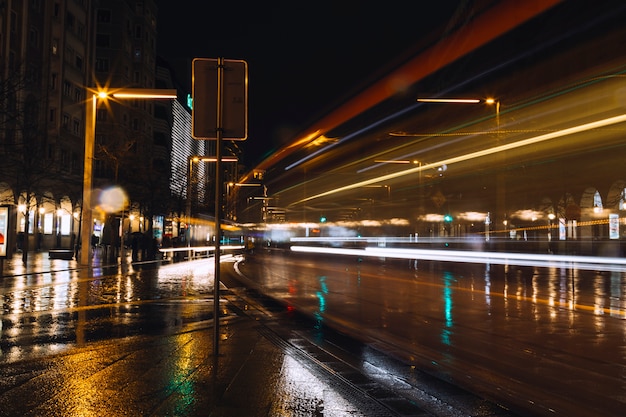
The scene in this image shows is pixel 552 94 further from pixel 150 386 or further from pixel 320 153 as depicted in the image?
pixel 150 386

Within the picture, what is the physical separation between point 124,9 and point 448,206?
204 ft

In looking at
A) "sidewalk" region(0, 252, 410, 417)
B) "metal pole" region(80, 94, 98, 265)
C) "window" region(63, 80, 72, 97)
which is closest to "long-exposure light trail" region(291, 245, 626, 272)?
"sidewalk" region(0, 252, 410, 417)

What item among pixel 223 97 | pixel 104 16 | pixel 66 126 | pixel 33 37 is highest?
pixel 104 16

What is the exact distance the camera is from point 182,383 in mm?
6758

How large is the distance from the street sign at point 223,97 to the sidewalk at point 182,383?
2960 mm

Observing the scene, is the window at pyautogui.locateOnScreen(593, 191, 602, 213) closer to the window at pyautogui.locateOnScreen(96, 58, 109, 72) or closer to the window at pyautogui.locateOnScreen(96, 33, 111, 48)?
the window at pyautogui.locateOnScreen(96, 58, 109, 72)

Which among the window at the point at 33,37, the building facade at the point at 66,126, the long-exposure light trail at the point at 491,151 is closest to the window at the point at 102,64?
the building facade at the point at 66,126

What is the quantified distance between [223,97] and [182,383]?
3.57m

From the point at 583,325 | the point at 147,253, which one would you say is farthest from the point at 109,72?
the point at 583,325

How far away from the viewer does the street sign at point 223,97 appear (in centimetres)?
791

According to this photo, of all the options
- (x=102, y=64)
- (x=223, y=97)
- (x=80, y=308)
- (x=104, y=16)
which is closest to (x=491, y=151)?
(x=80, y=308)

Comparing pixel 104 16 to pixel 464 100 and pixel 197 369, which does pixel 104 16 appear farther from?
pixel 197 369

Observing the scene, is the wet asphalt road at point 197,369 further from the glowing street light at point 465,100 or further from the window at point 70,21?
the window at point 70,21

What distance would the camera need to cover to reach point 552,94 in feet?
80.7
